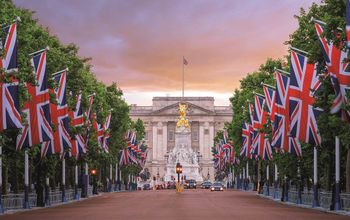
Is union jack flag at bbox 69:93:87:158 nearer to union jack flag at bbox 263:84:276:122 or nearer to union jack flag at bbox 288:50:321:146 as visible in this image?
union jack flag at bbox 263:84:276:122

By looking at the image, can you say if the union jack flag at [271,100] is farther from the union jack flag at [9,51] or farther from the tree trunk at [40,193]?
the union jack flag at [9,51]

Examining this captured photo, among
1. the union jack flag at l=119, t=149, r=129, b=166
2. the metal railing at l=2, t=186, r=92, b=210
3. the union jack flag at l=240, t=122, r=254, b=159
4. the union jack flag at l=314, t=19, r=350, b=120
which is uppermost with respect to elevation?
the union jack flag at l=314, t=19, r=350, b=120

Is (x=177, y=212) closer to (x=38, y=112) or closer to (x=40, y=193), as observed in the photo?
(x=38, y=112)

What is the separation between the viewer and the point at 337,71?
4178 cm

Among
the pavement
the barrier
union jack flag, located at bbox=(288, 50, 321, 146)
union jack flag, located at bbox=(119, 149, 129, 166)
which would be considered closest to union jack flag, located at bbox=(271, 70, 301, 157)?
union jack flag, located at bbox=(288, 50, 321, 146)

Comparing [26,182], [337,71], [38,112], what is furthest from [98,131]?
[337,71]

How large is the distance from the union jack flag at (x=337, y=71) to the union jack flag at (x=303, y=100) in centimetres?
882

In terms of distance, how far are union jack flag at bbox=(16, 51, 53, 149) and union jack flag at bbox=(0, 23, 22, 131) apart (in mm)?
8694

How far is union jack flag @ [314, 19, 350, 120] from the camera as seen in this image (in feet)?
135

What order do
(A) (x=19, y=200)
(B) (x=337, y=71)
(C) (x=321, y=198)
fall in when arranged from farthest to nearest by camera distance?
1. (C) (x=321, y=198)
2. (A) (x=19, y=200)
3. (B) (x=337, y=71)

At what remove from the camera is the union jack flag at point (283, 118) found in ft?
192

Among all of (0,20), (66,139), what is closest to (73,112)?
(66,139)

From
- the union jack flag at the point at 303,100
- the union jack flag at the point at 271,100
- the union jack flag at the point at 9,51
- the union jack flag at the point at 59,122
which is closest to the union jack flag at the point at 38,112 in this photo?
the union jack flag at the point at 59,122

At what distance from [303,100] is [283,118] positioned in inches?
262
